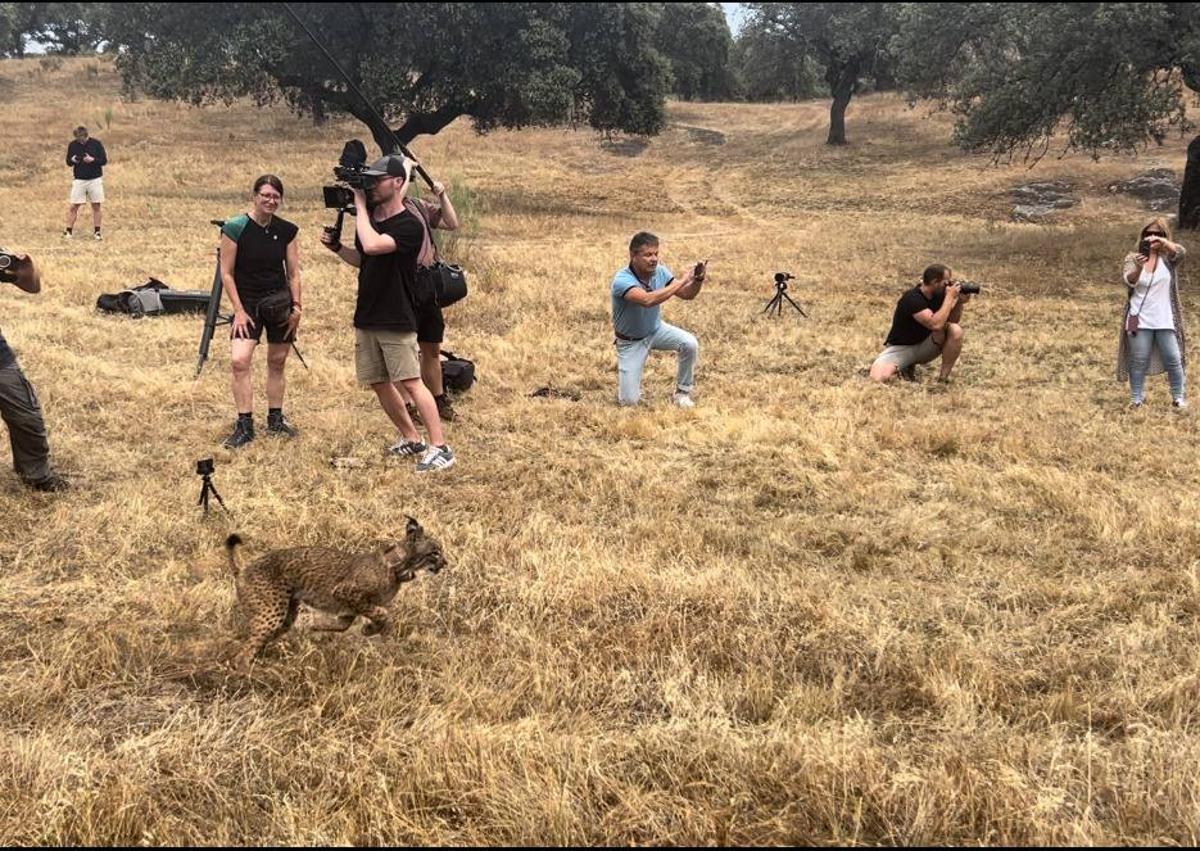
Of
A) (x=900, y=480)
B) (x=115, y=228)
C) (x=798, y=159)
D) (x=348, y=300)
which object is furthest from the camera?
(x=798, y=159)

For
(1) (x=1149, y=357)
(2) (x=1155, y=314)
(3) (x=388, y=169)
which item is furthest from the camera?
(1) (x=1149, y=357)

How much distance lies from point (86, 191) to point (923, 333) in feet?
44.8

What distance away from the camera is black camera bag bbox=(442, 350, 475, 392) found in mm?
7066

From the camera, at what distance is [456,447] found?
583cm

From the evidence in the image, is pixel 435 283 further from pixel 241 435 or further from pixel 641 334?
pixel 641 334

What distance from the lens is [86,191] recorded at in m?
14.5

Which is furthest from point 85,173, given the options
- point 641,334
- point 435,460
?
point 435,460

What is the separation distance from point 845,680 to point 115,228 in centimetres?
1678

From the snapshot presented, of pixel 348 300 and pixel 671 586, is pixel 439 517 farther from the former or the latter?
pixel 348 300

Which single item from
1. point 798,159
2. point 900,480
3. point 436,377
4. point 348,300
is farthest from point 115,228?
point 798,159

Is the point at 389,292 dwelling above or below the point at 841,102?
below

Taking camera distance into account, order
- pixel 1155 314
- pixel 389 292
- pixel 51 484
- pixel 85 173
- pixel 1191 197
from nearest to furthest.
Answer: pixel 51 484 → pixel 389 292 → pixel 1155 314 → pixel 85 173 → pixel 1191 197

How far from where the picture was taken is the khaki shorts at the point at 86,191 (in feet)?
47.0

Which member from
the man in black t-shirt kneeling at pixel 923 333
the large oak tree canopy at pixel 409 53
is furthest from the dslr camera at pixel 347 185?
the large oak tree canopy at pixel 409 53
